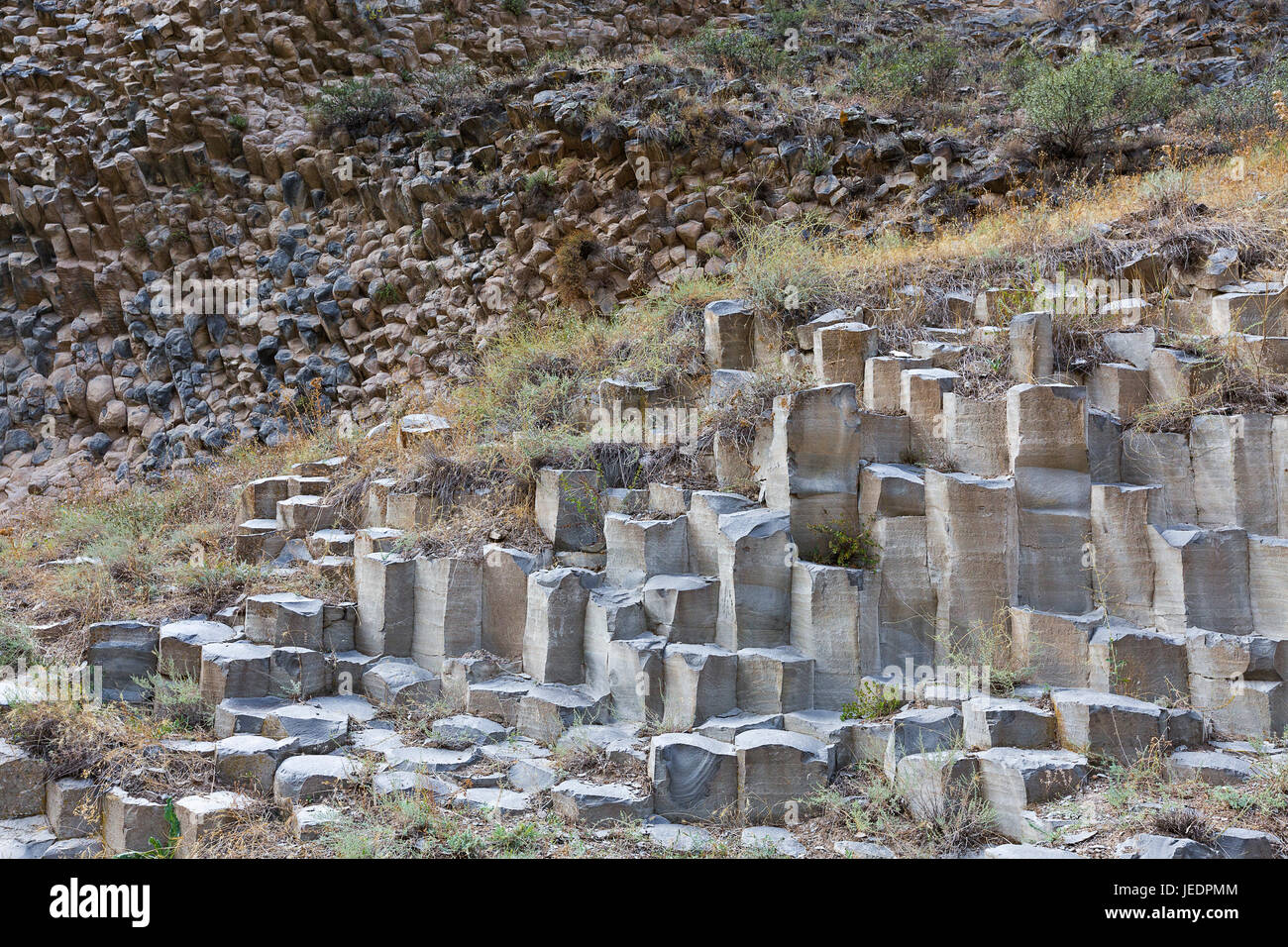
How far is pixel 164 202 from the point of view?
14.2 metres

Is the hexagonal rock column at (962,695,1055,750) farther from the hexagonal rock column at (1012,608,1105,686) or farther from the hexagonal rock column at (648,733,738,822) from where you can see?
the hexagonal rock column at (648,733,738,822)

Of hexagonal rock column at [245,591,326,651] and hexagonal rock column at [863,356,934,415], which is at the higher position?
hexagonal rock column at [863,356,934,415]

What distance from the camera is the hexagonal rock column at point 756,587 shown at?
5.68 meters

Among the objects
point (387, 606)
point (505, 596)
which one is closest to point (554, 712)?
point (505, 596)

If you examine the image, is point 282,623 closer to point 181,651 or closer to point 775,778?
point 181,651

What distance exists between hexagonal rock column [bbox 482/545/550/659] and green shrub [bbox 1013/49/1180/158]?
361 inches

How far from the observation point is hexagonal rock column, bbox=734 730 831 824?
4902 mm

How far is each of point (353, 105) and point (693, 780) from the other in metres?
12.9

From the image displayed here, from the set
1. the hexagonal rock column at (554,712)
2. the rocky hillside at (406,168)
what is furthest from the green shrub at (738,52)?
the hexagonal rock column at (554,712)

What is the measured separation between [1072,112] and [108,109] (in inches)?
566

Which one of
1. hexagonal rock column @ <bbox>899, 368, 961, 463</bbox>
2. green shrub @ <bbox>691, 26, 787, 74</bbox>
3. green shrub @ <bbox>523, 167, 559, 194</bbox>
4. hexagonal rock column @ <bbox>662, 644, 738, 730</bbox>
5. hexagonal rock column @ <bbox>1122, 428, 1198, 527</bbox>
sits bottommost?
hexagonal rock column @ <bbox>662, 644, 738, 730</bbox>

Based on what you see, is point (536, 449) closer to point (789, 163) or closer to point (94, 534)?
point (94, 534)

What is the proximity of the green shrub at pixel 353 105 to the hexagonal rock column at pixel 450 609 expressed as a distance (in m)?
10.3

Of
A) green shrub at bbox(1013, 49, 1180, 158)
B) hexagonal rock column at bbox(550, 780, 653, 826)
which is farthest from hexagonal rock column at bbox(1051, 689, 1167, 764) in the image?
green shrub at bbox(1013, 49, 1180, 158)
